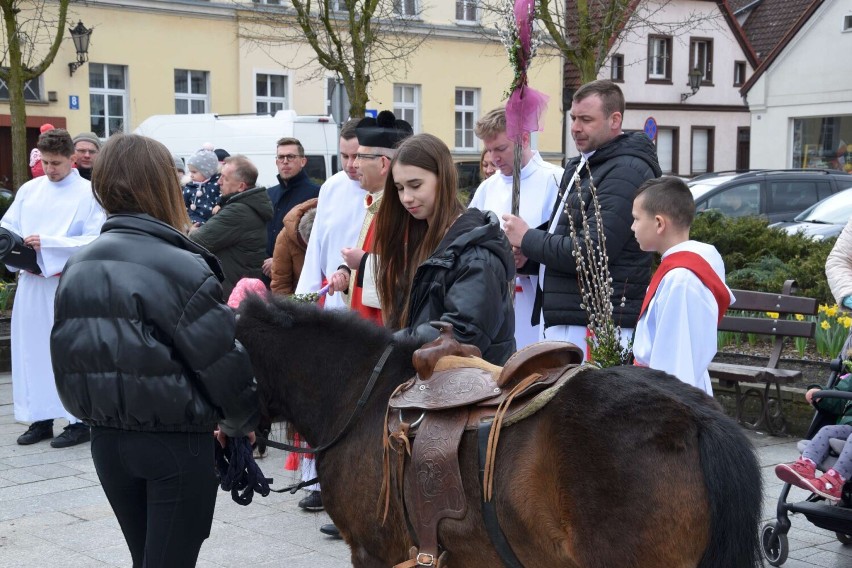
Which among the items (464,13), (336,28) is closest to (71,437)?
(336,28)

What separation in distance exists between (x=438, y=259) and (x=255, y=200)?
4.90m

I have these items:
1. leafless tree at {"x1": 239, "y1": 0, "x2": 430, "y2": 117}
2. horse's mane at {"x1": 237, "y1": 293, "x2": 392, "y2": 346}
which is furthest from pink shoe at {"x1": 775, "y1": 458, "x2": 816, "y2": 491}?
leafless tree at {"x1": 239, "y1": 0, "x2": 430, "y2": 117}

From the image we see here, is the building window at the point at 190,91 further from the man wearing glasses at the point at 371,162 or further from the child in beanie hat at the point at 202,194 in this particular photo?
the man wearing glasses at the point at 371,162

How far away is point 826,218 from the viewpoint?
15.3 meters

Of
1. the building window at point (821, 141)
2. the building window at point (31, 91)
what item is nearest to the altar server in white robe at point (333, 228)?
the building window at point (31, 91)

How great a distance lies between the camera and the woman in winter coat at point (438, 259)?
386cm

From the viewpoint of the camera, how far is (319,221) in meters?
6.61

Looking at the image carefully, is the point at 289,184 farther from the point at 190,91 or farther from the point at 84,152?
the point at 190,91

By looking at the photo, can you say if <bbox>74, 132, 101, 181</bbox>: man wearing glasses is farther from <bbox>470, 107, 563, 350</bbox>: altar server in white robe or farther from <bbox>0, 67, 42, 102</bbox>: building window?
<bbox>0, 67, 42, 102</bbox>: building window

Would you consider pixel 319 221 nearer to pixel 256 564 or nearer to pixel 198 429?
pixel 256 564

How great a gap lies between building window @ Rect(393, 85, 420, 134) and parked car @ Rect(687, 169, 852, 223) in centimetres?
1520

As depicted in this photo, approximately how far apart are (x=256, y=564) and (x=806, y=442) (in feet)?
9.44

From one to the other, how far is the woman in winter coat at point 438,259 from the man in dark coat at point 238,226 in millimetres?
4032

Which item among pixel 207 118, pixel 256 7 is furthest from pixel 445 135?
pixel 207 118
